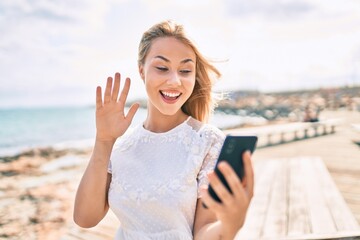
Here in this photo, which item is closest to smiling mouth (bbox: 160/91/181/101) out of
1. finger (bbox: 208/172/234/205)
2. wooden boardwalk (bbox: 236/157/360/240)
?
finger (bbox: 208/172/234/205)

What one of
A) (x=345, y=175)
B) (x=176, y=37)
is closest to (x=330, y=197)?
(x=345, y=175)

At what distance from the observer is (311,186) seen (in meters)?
4.91

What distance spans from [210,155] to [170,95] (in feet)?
1.07

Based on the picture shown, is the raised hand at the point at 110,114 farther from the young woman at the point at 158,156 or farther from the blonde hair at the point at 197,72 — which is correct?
the blonde hair at the point at 197,72

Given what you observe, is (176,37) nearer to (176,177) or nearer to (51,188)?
(176,177)

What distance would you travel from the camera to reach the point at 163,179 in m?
1.53

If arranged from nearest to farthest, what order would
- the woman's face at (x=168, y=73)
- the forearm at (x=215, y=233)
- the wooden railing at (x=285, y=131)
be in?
the forearm at (x=215, y=233) < the woman's face at (x=168, y=73) < the wooden railing at (x=285, y=131)

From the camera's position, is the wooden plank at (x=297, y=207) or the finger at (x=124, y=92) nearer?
the finger at (x=124, y=92)

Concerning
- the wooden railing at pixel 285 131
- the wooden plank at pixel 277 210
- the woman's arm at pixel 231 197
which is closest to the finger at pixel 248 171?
the woman's arm at pixel 231 197

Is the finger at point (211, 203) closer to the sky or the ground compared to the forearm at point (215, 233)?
closer to the sky

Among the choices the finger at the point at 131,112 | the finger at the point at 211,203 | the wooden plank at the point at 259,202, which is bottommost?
the wooden plank at the point at 259,202

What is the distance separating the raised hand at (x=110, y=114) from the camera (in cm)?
152

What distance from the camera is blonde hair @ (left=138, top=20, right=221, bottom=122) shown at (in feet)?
5.37

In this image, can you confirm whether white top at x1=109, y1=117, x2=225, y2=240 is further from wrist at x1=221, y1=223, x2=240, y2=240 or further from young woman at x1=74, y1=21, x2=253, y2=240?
wrist at x1=221, y1=223, x2=240, y2=240
